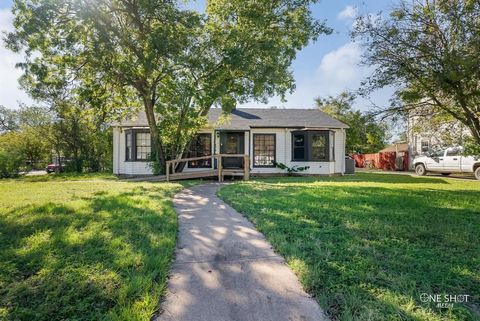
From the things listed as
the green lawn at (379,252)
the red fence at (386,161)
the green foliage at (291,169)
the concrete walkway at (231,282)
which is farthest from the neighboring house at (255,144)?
the concrete walkway at (231,282)

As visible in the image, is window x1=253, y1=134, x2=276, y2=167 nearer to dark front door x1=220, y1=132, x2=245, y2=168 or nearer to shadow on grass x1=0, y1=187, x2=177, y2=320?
dark front door x1=220, y1=132, x2=245, y2=168

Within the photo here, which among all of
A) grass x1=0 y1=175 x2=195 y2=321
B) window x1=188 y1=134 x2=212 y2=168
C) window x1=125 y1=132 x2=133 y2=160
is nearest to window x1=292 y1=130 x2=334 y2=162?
window x1=188 y1=134 x2=212 y2=168

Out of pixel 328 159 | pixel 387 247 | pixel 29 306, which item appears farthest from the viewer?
pixel 328 159

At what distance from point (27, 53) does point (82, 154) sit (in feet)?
36.3

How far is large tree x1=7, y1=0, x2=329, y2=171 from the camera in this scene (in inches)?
397

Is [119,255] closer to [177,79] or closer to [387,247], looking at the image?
[387,247]

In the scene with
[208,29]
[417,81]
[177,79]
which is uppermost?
[208,29]

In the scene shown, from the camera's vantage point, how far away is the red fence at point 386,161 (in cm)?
2414

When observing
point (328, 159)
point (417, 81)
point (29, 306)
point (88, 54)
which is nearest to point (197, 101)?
point (88, 54)

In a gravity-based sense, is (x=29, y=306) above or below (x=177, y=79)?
below

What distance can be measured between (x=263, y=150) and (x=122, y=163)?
27.0ft

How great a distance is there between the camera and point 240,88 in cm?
1301

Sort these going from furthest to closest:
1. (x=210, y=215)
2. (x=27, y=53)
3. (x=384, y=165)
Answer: (x=384, y=165) → (x=27, y=53) → (x=210, y=215)

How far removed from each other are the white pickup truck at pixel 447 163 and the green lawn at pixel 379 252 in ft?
38.0
